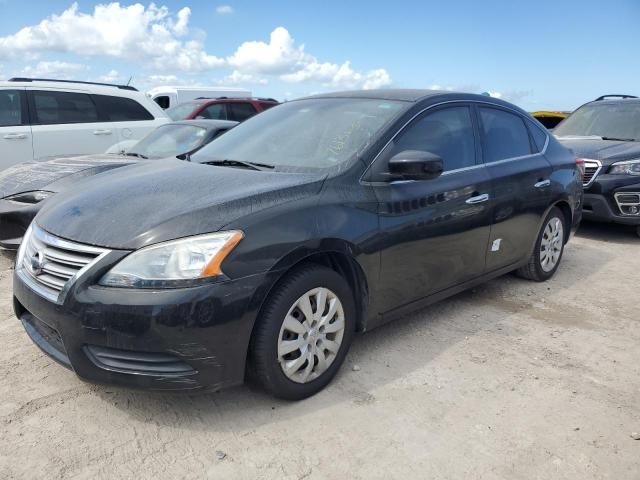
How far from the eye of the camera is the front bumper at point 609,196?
21.8 ft

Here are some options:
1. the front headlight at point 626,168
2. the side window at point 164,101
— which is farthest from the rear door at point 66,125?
the side window at point 164,101

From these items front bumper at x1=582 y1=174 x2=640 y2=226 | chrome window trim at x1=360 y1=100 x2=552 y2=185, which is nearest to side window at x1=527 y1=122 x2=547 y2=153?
chrome window trim at x1=360 y1=100 x2=552 y2=185

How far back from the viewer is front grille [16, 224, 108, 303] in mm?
2555

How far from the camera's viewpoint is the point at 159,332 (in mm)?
2420

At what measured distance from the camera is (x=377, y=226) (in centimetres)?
316

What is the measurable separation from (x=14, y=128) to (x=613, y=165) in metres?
7.47

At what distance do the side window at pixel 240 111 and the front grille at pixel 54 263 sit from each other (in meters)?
9.32

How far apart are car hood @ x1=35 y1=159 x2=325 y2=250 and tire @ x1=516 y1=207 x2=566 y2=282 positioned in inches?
104

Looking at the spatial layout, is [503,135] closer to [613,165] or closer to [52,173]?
[613,165]

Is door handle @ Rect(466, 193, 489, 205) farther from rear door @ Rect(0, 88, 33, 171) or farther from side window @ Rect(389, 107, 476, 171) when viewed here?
rear door @ Rect(0, 88, 33, 171)

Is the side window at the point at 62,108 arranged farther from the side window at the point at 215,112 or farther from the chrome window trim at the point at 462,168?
the chrome window trim at the point at 462,168

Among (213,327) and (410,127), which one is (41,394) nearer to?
(213,327)

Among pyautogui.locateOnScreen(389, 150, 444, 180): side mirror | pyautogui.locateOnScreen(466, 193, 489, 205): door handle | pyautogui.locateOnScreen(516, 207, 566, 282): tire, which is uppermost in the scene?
pyautogui.locateOnScreen(389, 150, 444, 180): side mirror

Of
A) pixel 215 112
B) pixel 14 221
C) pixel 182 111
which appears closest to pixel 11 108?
pixel 14 221
